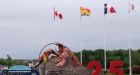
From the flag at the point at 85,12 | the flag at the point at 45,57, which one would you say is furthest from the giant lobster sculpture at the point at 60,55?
the flag at the point at 85,12

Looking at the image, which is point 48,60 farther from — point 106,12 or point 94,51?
point 94,51

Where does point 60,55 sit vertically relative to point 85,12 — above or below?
below

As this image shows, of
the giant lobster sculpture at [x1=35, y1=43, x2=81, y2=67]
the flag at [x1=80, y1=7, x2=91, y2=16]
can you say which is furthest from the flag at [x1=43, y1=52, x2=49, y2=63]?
the flag at [x1=80, y1=7, x2=91, y2=16]

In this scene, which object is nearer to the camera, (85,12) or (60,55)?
(60,55)

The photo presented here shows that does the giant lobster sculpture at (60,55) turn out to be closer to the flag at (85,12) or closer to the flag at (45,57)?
the flag at (45,57)

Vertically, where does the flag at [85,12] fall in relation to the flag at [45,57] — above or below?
above

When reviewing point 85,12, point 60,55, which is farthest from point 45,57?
point 85,12

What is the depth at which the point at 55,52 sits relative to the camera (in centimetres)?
5075

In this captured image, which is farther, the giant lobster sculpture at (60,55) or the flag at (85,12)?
the flag at (85,12)

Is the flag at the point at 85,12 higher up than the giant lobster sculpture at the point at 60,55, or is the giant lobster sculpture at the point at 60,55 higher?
the flag at the point at 85,12

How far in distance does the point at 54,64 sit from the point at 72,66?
1.86 metres

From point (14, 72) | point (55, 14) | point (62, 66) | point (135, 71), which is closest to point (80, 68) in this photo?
point (62, 66)

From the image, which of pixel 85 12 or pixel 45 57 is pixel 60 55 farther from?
pixel 85 12

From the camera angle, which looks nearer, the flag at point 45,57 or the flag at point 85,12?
the flag at point 45,57
